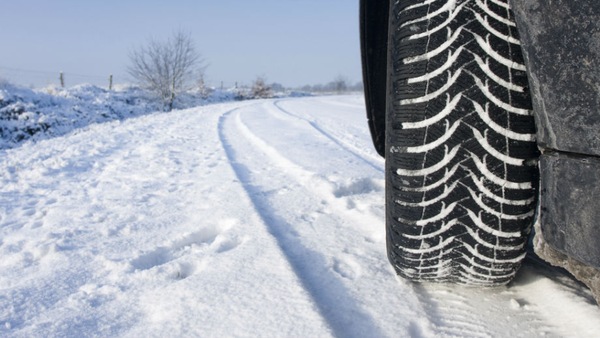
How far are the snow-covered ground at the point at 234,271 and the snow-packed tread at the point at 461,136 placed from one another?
0.16 m

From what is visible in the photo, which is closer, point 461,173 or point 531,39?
point 531,39

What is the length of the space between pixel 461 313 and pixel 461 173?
373 mm

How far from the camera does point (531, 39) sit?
0.77m

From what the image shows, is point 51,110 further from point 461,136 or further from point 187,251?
point 461,136

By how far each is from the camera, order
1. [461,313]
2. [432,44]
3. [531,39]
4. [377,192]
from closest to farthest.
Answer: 1. [531,39]
2. [432,44]
3. [461,313]
4. [377,192]

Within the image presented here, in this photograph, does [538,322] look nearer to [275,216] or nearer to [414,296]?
[414,296]

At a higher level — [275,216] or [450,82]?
[450,82]

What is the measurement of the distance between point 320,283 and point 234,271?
28 centimetres

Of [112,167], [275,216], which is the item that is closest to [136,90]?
[112,167]

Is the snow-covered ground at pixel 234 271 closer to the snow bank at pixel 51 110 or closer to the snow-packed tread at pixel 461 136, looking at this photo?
the snow-packed tread at pixel 461 136

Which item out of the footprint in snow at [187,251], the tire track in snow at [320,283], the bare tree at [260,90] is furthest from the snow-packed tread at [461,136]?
the bare tree at [260,90]

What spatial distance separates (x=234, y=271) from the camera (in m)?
1.30

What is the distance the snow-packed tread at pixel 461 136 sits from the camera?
0.93 meters

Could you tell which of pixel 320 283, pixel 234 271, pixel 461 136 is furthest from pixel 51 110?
pixel 461 136
